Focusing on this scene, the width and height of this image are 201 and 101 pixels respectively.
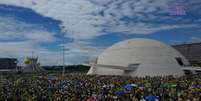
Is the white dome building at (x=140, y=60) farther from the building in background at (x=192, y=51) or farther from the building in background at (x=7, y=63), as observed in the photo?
the building in background at (x=7, y=63)

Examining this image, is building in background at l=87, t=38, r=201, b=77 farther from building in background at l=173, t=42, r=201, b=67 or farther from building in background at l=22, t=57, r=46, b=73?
building in background at l=22, t=57, r=46, b=73

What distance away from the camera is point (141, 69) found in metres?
65.9

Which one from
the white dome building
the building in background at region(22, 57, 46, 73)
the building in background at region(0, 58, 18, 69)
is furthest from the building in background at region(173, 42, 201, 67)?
the building in background at region(0, 58, 18, 69)

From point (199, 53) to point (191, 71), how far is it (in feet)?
108

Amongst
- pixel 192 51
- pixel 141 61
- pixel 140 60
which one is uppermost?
pixel 192 51

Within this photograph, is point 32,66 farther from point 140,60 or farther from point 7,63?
point 140,60

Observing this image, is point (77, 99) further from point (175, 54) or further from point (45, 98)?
point (175, 54)

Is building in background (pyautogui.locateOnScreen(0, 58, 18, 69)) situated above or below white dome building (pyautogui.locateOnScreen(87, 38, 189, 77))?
below

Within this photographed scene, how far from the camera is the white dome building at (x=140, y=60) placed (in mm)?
64938

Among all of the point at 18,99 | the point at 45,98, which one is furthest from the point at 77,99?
the point at 18,99

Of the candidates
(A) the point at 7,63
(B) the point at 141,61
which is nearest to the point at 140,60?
(B) the point at 141,61

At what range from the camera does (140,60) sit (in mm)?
68000

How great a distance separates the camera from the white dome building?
64.9 metres

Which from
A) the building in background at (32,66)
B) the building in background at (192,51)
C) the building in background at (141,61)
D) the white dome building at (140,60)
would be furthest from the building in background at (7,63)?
the building in background at (141,61)
